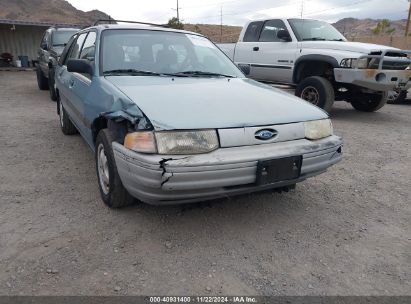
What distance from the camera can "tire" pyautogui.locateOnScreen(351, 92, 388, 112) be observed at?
7699 millimetres

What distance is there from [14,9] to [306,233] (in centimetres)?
7939

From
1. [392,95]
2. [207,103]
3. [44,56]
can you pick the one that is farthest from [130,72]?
[392,95]

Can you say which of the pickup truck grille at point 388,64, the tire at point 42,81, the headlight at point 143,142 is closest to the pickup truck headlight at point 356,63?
the pickup truck grille at point 388,64

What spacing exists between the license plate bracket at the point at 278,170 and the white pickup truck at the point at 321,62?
445 centimetres

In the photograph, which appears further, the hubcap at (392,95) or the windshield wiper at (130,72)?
the hubcap at (392,95)

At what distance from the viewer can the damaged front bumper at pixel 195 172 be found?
2.35m

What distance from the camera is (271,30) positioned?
8.02 meters

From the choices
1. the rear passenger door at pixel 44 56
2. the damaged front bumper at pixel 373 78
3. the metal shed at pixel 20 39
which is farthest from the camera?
the metal shed at pixel 20 39

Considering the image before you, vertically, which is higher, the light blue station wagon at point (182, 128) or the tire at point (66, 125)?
the light blue station wagon at point (182, 128)

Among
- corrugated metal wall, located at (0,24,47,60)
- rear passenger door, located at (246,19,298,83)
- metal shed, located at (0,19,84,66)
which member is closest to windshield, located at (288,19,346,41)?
rear passenger door, located at (246,19,298,83)

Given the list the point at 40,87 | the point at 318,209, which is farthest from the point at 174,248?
the point at 40,87

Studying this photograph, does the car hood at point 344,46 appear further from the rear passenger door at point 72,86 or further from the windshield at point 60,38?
the windshield at point 60,38

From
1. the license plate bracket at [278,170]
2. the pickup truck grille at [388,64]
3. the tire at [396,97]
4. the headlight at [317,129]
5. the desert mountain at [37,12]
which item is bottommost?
the tire at [396,97]

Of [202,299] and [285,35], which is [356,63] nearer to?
[285,35]
